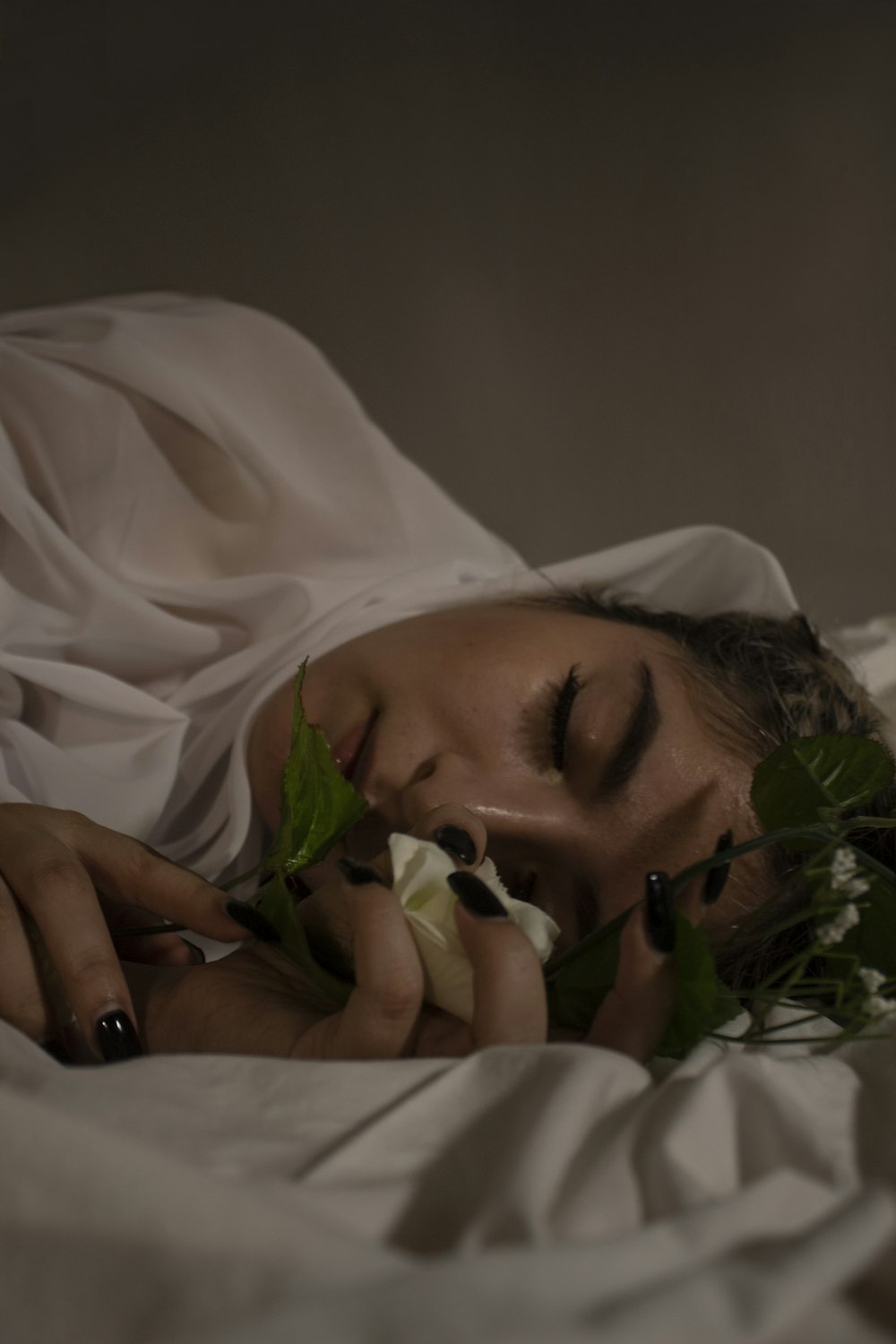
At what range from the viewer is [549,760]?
66 centimetres

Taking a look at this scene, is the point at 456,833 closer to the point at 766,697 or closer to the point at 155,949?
the point at 155,949

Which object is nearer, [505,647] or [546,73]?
[505,647]

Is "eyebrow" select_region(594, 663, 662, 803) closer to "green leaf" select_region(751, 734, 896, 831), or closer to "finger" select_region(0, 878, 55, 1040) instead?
"green leaf" select_region(751, 734, 896, 831)

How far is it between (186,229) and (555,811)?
975mm

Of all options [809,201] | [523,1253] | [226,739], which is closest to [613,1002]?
[523,1253]

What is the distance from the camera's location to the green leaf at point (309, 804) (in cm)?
52

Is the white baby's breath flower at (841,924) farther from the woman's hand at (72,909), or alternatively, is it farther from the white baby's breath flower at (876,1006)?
the woman's hand at (72,909)

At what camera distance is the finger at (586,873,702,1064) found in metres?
0.43

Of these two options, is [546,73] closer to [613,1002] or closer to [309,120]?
[309,120]

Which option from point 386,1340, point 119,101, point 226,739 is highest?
point 119,101

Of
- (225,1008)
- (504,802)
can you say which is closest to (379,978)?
(225,1008)

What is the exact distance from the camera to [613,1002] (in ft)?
1.50

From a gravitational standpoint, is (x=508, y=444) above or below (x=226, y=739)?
above

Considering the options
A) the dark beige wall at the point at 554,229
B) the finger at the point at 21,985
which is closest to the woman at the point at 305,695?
the finger at the point at 21,985
